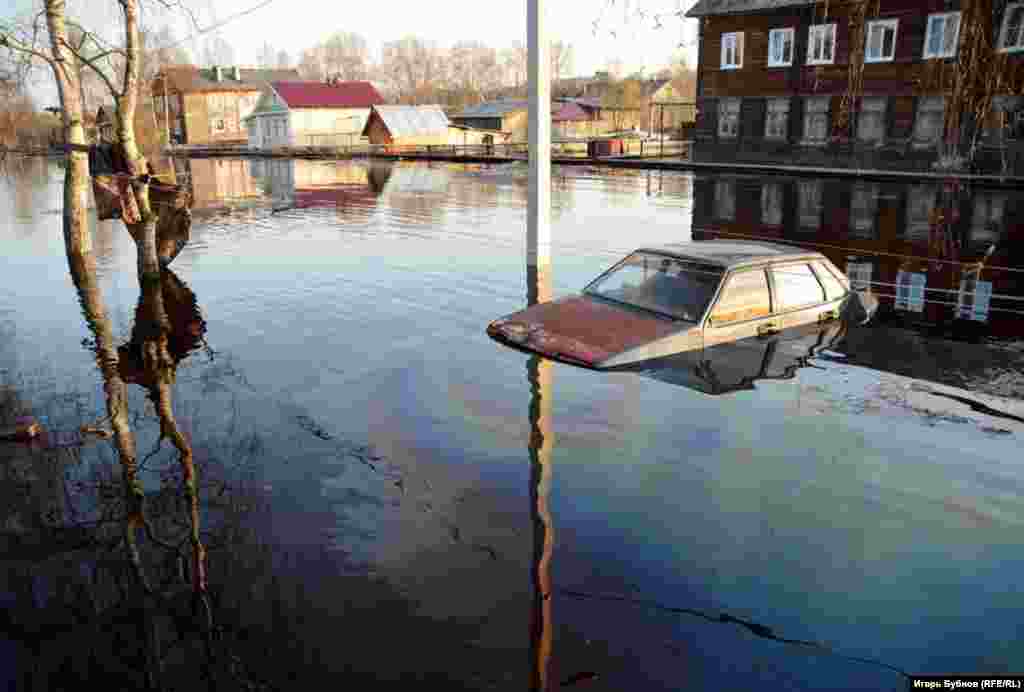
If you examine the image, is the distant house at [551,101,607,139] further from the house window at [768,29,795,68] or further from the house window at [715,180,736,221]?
the house window at [715,180,736,221]

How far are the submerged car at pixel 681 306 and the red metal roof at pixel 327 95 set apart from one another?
7114 cm

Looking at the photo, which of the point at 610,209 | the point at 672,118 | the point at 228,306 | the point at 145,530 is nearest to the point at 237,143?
the point at 672,118

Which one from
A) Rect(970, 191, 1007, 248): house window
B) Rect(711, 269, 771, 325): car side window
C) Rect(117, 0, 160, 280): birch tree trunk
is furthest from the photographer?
Rect(970, 191, 1007, 248): house window

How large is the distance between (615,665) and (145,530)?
364 cm

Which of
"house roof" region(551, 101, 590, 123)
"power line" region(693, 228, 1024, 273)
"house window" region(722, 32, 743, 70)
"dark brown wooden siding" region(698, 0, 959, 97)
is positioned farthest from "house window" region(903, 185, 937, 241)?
"house roof" region(551, 101, 590, 123)

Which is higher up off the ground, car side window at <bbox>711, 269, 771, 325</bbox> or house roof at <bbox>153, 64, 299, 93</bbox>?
house roof at <bbox>153, 64, 299, 93</bbox>

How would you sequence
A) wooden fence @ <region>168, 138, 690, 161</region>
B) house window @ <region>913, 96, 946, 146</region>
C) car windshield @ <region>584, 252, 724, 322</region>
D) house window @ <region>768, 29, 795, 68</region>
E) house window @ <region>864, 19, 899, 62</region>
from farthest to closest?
wooden fence @ <region>168, 138, 690, 161</region> < house window @ <region>768, 29, 795, 68</region> < house window @ <region>864, 19, 899, 62</region> < house window @ <region>913, 96, 946, 146</region> < car windshield @ <region>584, 252, 724, 322</region>

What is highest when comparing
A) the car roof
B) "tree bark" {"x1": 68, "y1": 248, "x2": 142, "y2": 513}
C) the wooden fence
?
the wooden fence

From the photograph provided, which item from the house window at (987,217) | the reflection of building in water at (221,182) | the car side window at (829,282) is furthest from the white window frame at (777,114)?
the car side window at (829,282)

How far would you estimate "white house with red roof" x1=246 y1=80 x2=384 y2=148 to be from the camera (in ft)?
245

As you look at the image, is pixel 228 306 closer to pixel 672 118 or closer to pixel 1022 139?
pixel 1022 139

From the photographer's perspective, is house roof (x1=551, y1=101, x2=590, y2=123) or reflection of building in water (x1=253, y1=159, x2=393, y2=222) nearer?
reflection of building in water (x1=253, y1=159, x2=393, y2=222)

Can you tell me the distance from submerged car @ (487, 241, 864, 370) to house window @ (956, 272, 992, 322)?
2.50 meters

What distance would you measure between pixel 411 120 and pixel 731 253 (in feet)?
200
